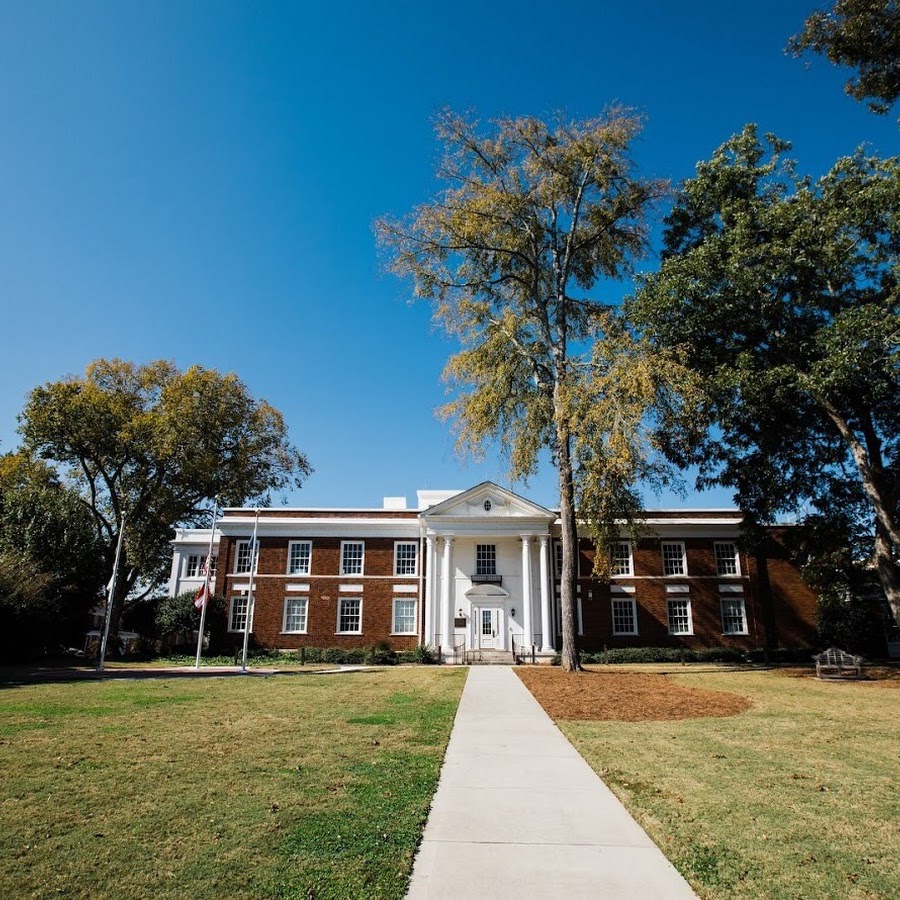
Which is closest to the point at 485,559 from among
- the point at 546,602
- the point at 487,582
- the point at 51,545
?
the point at 487,582

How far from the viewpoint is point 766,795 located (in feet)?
21.3

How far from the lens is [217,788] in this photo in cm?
633

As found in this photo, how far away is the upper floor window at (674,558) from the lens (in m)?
35.7

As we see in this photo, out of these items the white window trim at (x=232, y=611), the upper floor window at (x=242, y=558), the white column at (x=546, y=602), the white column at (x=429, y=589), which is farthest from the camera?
the upper floor window at (x=242, y=558)

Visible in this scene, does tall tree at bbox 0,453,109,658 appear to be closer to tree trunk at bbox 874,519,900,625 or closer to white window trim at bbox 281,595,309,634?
white window trim at bbox 281,595,309,634

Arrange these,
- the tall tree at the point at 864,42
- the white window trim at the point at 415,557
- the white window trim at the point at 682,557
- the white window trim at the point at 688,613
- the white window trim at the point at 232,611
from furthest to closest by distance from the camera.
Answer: the white window trim at the point at 415,557 → the white window trim at the point at 682,557 → the white window trim at the point at 232,611 → the white window trim at the point at 688,613 → the tall tree at the point at 864,42

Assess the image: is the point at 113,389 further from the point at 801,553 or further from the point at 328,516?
the point at 801,553

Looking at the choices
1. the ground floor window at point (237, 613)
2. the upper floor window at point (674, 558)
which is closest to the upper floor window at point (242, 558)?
the ground floor window at point (237, 613)

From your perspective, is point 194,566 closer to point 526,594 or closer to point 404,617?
point 404,617

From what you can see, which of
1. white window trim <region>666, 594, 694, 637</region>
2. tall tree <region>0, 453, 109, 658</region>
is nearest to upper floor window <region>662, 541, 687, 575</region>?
white window trim <region>666, 594, 694, 637</region>

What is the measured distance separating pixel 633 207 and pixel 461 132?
275 inches

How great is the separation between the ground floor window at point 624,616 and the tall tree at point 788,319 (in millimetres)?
12882

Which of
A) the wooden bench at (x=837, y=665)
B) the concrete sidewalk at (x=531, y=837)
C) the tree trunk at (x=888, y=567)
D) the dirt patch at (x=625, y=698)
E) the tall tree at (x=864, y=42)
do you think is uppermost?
the tall tree at (x=864, y=42)

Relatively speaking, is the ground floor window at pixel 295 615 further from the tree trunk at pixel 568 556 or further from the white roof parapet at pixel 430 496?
the tree trunk at pixel 568 556
